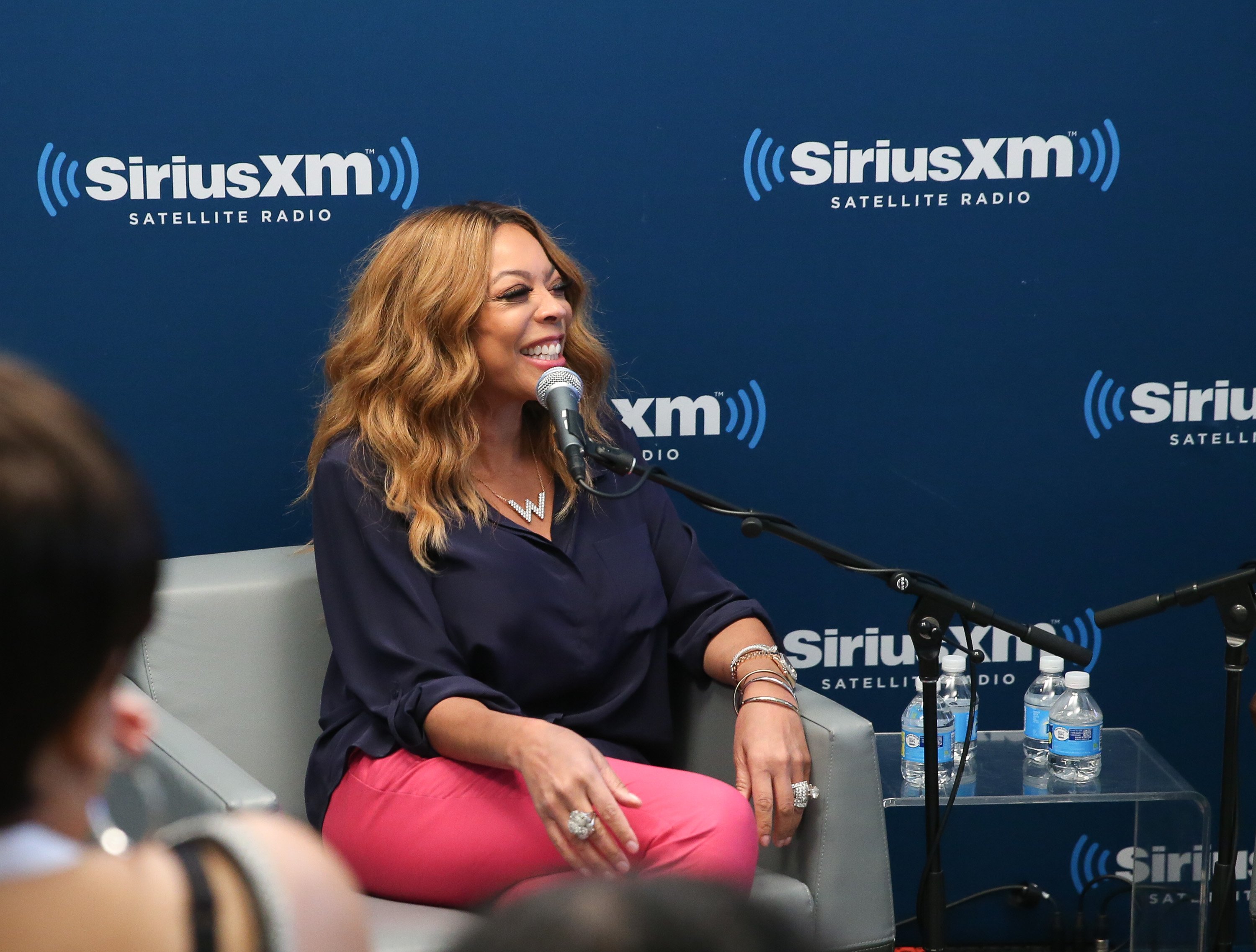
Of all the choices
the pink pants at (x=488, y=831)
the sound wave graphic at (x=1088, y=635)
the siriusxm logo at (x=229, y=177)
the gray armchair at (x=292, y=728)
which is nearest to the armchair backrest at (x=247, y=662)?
the gray armchair at (x=292, y=728)

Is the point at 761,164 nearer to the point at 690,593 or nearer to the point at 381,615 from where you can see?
the point at 690,593

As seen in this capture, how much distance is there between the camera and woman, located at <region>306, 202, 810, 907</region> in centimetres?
186

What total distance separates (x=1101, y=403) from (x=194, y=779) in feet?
6.37

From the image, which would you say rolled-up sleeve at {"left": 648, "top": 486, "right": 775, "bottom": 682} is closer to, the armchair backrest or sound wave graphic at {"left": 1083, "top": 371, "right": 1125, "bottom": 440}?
the armchair backrest

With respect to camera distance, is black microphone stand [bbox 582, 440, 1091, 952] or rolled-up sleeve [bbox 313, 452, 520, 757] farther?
rolled-up sleeve [bbox 313, 452, 520, 757]

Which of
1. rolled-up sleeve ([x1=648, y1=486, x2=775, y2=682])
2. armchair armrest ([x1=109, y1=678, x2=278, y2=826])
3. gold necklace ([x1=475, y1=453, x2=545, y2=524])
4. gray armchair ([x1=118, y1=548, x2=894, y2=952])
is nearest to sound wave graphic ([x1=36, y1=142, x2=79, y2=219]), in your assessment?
gray armchair ([x1=118, y1=548, x2=894, y2=952])

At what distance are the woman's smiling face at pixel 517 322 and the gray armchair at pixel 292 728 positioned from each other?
49 centimetres

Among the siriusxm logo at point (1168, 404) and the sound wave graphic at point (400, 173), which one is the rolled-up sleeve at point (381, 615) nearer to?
the sound wave graphic at point (400, 173)

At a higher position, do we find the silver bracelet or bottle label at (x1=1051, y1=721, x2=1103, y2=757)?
the silver bracelet

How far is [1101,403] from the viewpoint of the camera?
2.77 m

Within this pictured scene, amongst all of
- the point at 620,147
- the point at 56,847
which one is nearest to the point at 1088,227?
the point at 620,147

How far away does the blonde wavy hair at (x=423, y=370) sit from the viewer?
7.00 ft

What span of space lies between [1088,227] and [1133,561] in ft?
2.34

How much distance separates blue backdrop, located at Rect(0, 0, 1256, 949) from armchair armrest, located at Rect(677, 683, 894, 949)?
2.70 ft
